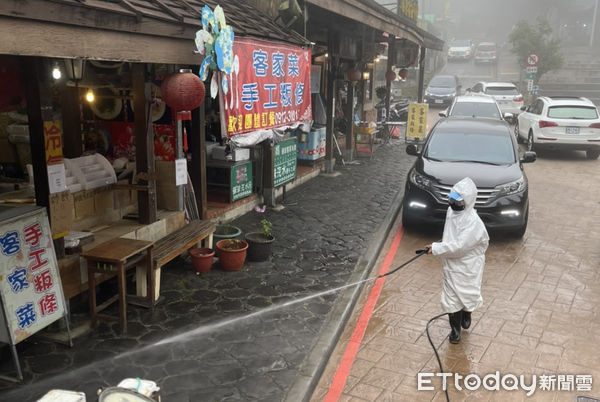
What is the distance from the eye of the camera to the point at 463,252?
5.25 metres

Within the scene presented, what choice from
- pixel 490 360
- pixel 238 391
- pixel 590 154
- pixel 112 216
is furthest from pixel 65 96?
pixel 590 154

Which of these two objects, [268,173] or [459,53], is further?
[459,53]

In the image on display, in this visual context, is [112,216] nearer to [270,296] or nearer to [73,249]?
[73,249]

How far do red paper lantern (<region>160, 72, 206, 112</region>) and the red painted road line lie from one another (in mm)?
3268

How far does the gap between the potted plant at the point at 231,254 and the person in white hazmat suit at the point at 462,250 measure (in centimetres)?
277

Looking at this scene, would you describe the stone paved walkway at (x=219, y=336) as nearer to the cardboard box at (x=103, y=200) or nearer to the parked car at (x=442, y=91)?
the cardboard box at (x=103, y=200)

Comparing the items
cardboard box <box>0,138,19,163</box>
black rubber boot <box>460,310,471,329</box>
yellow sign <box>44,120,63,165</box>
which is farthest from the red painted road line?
cardboard box <box>0,138,19,163</box>

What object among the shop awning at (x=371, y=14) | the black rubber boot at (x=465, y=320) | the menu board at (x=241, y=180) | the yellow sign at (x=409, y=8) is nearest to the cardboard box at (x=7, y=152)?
the menu board at (x=241, y=180)

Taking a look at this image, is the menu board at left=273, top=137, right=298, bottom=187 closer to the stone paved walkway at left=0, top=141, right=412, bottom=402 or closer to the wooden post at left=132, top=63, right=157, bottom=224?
the stone paved walkway at left=0, top=141, right=412, bottom=402

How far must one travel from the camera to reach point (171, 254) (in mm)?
6332

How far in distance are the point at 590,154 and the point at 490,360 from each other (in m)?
14.4

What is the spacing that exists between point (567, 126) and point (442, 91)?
1675cm

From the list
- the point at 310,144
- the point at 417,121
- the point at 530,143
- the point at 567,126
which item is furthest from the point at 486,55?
the point at 310,144

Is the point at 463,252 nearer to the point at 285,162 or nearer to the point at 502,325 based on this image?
the point at 502,325
